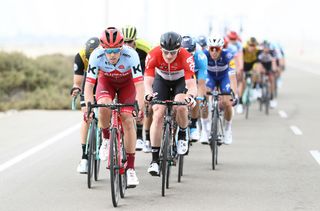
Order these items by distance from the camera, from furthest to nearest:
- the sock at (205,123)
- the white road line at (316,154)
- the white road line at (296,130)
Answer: the white road line at (296,130), the sock at (205,123), the white road line at (316,154)

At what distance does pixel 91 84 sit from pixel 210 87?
5.13 meters

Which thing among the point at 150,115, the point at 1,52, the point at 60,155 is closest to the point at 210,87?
the point at 150,115

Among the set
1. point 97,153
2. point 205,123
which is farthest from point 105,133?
point 205,123

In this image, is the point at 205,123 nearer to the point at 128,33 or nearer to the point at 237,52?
the point at 128,33

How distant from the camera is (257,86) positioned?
70.5ft

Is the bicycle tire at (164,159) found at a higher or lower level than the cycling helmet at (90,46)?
lower

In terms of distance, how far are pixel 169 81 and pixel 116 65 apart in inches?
67.2

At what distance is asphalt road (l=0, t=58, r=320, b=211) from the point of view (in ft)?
29.4

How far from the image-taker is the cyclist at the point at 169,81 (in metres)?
9.73

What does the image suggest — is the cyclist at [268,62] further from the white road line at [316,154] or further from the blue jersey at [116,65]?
the blue jersey at [116,65]

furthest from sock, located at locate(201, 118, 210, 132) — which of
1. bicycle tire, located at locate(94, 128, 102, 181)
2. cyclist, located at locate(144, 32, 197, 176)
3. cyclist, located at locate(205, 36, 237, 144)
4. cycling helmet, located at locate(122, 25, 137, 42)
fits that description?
bicycle tire, located at locate(94, 128, 102, 181)

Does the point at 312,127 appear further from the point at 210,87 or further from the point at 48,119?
the point at 48,119

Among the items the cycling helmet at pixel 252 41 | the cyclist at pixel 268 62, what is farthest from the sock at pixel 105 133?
the cyclist at pixel 268 62

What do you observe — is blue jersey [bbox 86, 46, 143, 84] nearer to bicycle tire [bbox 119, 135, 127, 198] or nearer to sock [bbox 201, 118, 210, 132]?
bicycle tire [bbox 119, 135, 127, 198]
